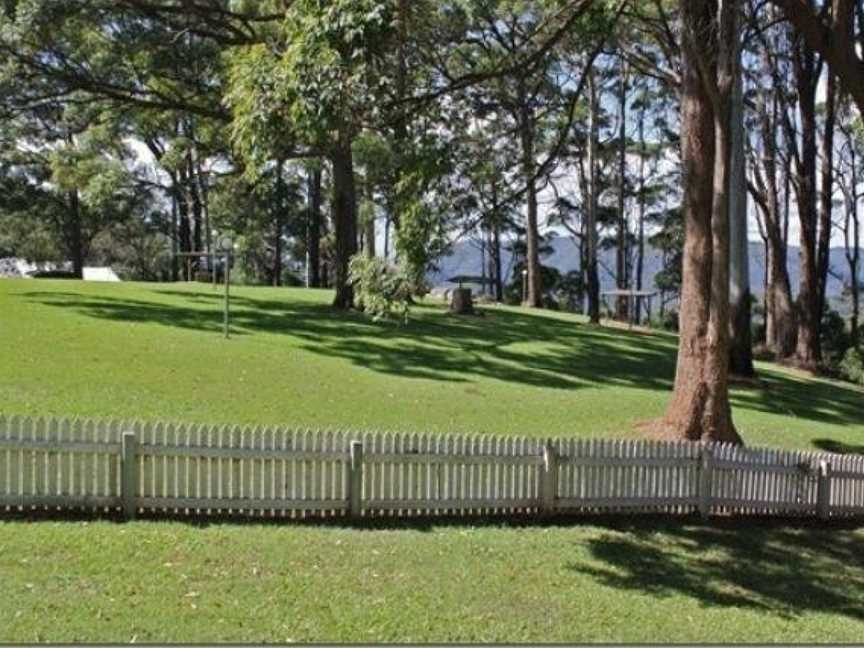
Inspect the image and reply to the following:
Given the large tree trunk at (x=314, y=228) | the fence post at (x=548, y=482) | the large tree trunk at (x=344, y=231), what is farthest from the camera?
the large tree trunk at (x=314, y=228)

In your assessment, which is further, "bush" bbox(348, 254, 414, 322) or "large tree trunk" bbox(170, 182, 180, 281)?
"large tree trunk" bbox(170, 182, 180, 281)

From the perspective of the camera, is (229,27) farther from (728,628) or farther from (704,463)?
(728,628)

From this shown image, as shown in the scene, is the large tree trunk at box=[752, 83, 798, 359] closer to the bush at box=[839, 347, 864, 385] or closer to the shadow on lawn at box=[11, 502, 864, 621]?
the bush at box=[839, 347, 864, 385]

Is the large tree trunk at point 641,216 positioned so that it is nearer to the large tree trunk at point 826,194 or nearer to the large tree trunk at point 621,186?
the large tree trunk at point 621,186

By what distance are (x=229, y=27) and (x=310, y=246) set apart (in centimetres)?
3076

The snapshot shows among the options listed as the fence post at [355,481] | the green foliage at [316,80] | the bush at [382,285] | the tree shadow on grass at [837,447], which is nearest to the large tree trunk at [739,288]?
the tree shadow on grass at [837,447]

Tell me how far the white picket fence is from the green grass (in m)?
0.35

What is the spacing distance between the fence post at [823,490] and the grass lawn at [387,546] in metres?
0.46

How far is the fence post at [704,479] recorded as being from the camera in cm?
1115

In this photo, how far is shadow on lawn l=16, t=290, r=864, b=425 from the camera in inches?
736

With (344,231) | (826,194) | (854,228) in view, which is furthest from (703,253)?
(854,228)

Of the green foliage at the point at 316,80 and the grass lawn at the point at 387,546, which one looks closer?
the grass lawn at the point at 387,546

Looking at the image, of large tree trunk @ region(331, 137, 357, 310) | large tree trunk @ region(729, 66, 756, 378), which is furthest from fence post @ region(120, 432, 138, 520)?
large tree trunk @ region(331, 137, 357, 310)

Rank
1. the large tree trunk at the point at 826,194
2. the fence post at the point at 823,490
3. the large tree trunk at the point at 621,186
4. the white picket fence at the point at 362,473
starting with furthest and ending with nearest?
1. the large tree trunk at the point at 621,186
2. the large tree trunk at the point at 826,194
3. the fence post at the point at 823,490
4. the white picket fence at the point at 362,473
